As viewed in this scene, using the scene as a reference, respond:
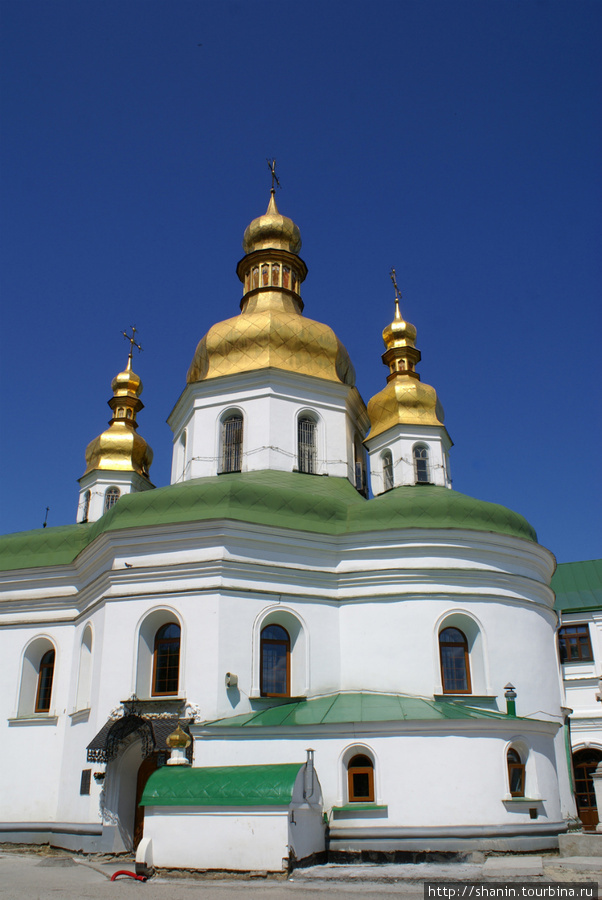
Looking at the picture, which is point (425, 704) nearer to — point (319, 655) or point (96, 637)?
point (319, 655)

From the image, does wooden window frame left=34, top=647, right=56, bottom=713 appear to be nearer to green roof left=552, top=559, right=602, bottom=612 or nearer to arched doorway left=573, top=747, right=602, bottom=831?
arched doorway left=573, top=747, right=602, bottom=831

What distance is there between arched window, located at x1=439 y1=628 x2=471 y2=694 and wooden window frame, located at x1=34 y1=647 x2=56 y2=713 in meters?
9.62

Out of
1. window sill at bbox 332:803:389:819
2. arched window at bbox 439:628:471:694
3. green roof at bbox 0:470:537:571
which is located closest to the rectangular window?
green roof at bbox 0:470:537:571

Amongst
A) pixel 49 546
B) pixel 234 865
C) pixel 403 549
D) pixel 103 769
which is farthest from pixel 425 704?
pixel 49 546

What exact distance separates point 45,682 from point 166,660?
16.7 ft

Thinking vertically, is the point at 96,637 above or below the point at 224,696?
above

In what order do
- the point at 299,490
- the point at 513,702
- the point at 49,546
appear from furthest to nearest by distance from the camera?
1. the point at 49,546
2. the point at 299,490
3. the point at 513,702

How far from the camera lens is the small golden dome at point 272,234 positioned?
25438 millimetres

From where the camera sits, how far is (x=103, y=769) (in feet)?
49.3

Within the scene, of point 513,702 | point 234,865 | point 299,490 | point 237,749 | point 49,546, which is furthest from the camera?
point 49,546

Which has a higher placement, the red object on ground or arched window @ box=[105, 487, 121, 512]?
arched window @ box=[105, 487, 121, 512]

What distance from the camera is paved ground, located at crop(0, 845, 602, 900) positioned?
1002cm

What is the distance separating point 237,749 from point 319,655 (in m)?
2.78

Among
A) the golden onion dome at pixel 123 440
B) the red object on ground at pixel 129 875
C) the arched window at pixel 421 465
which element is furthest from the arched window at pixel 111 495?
the red object on ground at pixel 129 875
